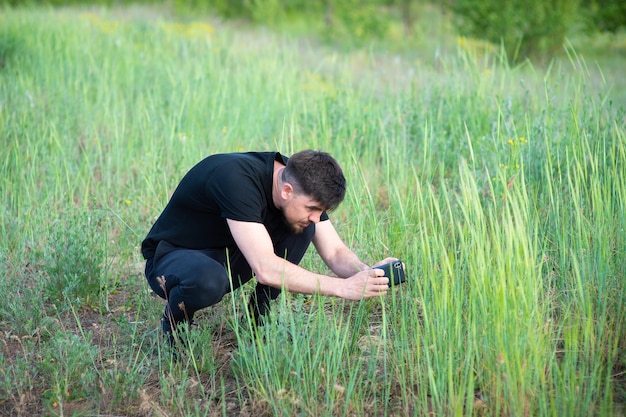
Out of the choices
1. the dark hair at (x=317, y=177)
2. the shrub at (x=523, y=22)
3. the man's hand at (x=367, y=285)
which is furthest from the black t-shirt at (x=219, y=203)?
the shrub at (x=523, y=22)

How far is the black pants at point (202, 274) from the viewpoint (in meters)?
2.94

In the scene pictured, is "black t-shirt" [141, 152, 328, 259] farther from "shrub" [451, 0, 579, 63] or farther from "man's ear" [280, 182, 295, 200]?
"shrub" [451, 0, 579, 63]

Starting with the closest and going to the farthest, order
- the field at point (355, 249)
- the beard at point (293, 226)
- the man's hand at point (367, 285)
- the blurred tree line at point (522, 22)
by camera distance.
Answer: the field at point (355, 249) → the man's hand at point (367, 285) → the beard at point (293, 226) → the blurred tree line at point (522, 22)

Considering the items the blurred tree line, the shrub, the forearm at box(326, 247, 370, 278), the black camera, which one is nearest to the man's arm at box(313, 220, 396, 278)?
the forearm at box(326, 247, 370, 278)

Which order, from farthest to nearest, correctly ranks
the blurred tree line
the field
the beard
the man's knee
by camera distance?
the blurred tree line < the beard < the man's knee < the field

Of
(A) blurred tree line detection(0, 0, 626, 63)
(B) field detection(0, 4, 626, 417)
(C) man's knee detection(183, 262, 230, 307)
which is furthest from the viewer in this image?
(A) blurred tree line detection(0, 0, 626, 63)

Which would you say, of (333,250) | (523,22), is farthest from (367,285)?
(523,22)

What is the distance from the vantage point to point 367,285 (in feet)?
9.14

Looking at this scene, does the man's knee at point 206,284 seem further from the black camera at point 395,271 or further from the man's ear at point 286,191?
the black camera at point 395,271

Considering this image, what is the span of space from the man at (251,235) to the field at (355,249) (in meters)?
0.15

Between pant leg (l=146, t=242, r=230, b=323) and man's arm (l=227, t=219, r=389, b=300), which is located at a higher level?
man's arm (l=227, t=219, r=389, b=300)

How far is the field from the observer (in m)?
2.61

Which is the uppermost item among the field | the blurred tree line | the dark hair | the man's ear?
the blurred tree line

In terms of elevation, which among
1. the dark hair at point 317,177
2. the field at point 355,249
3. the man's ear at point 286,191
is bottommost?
the field at point 355,249
